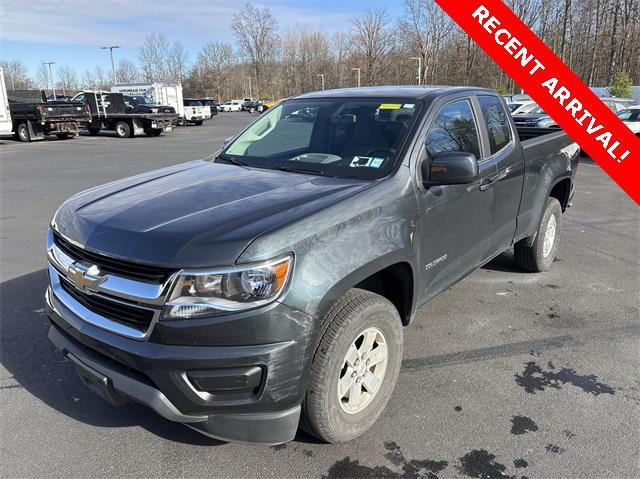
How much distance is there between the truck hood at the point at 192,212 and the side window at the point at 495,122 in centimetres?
175

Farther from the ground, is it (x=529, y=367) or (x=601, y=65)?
(x=601, y=65)

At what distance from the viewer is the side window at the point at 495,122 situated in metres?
4.04

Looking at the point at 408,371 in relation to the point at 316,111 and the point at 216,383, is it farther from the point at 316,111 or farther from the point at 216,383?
the point at 316,111

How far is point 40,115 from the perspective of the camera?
21562mm

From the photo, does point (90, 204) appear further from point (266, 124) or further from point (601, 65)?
point (601, 65)

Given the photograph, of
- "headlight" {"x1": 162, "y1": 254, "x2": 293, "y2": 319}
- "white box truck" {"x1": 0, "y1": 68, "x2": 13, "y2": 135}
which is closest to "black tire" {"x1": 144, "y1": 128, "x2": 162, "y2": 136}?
"white box truck" {"x1": 0, "y1": 68, "x2": 13, "y2": 135}

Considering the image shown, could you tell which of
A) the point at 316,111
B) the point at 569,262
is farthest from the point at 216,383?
the point at 569,262

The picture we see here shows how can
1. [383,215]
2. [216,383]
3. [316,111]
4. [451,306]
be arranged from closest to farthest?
[216,383]
[383,215]
[316,111]
[451,306]

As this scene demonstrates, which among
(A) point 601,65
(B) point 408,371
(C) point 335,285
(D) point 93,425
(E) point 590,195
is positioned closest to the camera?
(C) point 335,285

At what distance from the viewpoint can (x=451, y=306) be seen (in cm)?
451

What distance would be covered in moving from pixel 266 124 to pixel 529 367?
276cm

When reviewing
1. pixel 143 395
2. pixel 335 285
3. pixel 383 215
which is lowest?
pixel 143 395

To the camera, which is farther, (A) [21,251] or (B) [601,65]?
(B) [601,65]

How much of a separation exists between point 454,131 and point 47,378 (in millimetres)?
3367
